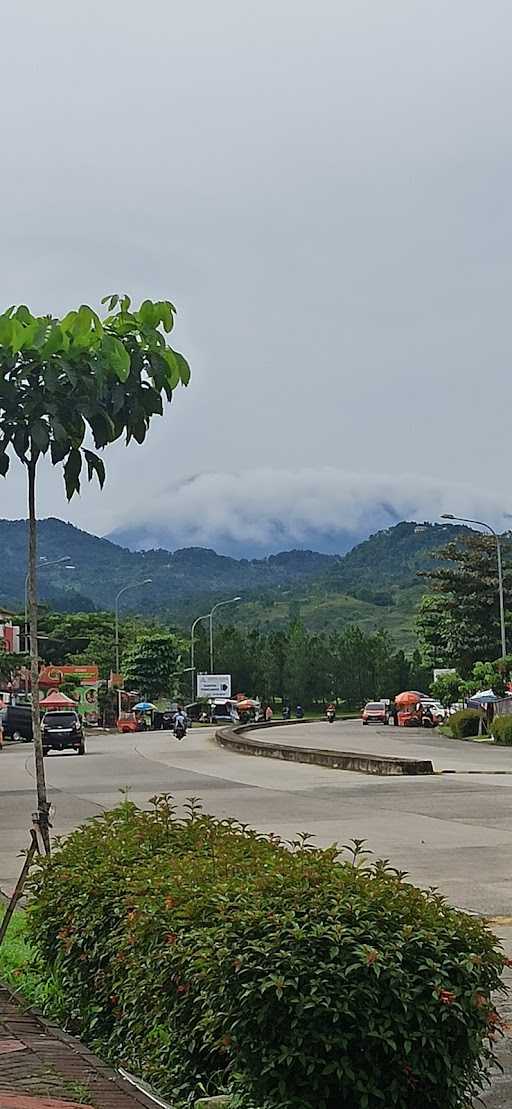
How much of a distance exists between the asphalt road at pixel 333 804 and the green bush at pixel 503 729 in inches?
250

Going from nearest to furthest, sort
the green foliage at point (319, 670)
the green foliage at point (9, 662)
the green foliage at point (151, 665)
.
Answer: the green foliage at point (9, 662)
the green foliage at point (151, 665)
the green foliage at point (319, 670)

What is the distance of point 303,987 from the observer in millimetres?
4254

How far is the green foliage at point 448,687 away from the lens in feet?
220

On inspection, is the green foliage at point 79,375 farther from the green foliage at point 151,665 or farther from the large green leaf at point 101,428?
the green foliage at point 151,665

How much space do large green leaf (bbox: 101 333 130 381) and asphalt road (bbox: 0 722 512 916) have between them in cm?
580

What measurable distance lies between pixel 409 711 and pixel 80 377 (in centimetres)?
7492

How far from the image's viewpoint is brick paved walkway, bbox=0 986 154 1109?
5.05 m

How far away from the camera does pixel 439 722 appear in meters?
78.6

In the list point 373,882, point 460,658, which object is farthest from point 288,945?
point 460,658

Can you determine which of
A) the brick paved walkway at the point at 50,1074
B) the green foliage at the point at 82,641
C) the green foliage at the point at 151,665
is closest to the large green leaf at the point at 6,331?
the brick paved walkway at the point at 50,1074

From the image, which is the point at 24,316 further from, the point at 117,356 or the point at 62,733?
the point at 62,733

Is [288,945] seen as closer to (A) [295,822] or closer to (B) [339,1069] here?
(B) [339,1069]

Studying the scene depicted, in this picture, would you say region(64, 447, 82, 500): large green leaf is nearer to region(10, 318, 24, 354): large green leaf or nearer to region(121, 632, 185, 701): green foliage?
region(10, 318, 24, 354): large green leaf

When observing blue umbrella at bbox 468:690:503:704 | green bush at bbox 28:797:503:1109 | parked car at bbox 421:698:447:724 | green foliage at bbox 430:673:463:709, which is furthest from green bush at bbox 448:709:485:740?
green bush at bbox 28:797:503:1109
